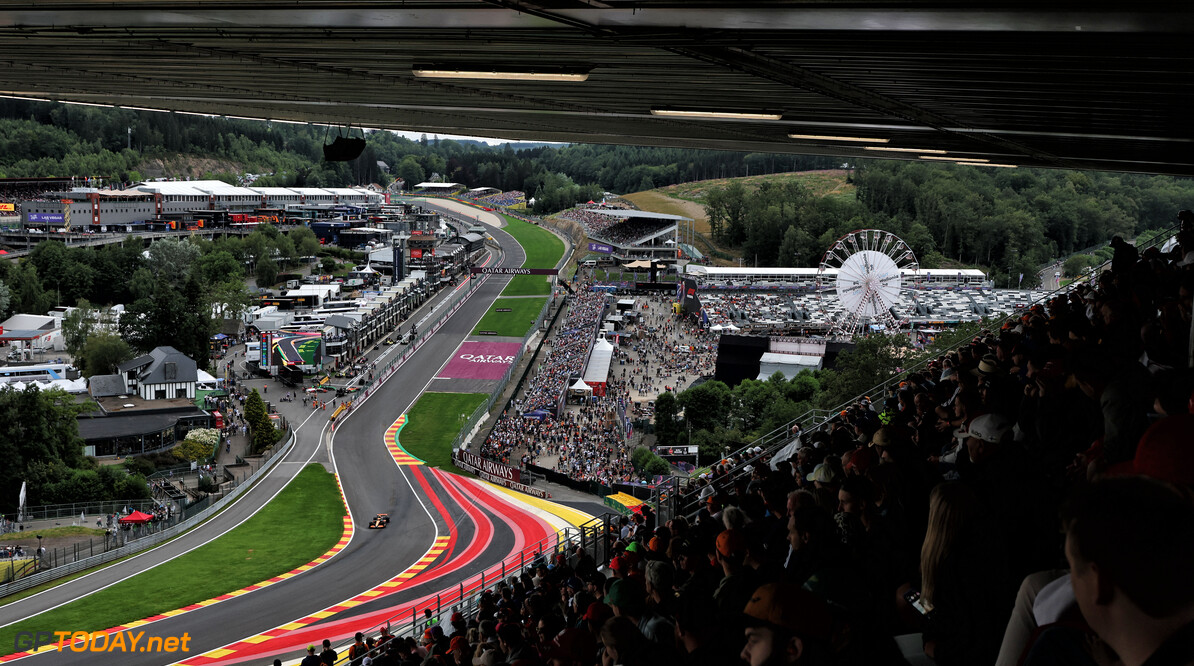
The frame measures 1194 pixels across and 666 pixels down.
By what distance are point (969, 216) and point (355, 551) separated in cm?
8662

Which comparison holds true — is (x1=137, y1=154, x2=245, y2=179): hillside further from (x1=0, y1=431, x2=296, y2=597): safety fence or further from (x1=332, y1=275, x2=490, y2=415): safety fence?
(x1=0, y1=431, x2=296, y2=597): safety fence

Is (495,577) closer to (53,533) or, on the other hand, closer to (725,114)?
(53,533)

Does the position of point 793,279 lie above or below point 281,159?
below

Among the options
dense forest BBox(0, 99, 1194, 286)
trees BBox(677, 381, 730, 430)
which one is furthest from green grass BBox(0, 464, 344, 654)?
dense forest BBox(0, 99, 1194, 286)

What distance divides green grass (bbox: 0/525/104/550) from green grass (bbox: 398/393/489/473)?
1200 cm

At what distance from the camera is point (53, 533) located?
26141 millimetres

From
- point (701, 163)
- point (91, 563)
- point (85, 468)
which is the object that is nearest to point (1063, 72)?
point (91, 563)

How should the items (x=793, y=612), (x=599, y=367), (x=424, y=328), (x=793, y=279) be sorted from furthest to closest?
(x=793, y=279) < (x=424, y=328) < (x=599, y=367) < (x=793, y=612)

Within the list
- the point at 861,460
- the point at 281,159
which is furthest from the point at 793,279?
the point at 281,159

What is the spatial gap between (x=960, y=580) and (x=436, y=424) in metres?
38.5

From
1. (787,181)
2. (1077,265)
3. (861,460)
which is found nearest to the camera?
(861,460)

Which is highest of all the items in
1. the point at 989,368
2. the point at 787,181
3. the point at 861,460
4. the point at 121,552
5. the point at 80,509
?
the point at 989,368

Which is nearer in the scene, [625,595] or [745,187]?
[625,595]

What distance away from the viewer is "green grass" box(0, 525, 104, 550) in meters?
25.5
